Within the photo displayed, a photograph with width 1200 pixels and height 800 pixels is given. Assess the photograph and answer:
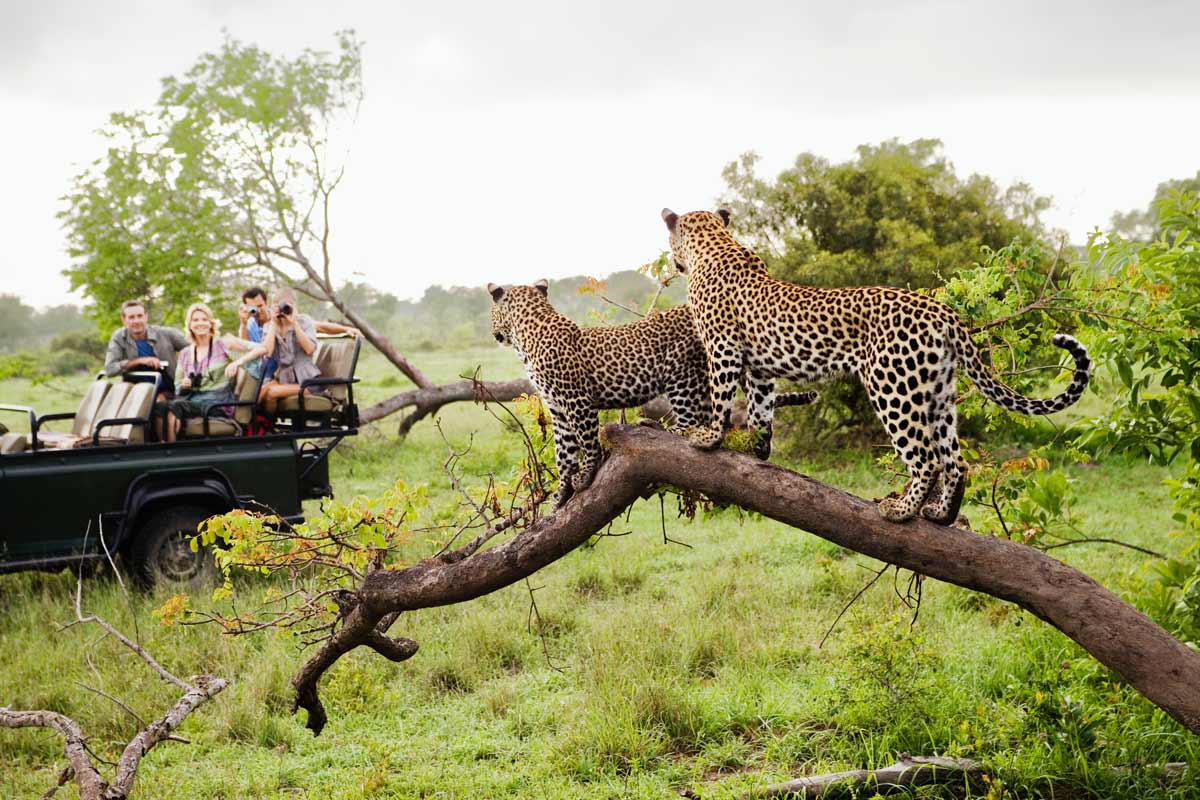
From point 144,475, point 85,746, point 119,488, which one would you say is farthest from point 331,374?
point 85,746

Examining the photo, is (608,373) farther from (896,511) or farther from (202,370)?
(202,370)

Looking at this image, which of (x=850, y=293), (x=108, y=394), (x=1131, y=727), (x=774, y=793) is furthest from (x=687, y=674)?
(x=108, y=394)

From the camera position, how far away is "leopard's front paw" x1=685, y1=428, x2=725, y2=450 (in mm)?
3855

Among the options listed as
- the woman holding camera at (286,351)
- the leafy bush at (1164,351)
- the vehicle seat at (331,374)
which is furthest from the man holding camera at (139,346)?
the leafy bush at (1164,351)

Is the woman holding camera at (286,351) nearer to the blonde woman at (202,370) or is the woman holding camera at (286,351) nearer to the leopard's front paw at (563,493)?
the blonde woman at (202,370)

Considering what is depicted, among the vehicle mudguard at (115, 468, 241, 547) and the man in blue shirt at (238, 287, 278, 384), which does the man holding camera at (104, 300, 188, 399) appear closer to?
the man in blue shirt at (238, 287, 278, 384)

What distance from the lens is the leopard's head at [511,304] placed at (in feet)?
14.3

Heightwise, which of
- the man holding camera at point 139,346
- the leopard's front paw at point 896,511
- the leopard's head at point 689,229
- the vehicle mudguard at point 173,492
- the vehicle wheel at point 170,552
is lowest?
the vehicle wheel at point 170,552

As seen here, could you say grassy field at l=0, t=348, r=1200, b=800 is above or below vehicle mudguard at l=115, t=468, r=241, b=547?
below

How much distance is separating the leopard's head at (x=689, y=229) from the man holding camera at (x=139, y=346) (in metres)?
6.01

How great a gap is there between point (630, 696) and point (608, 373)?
9.51 feet

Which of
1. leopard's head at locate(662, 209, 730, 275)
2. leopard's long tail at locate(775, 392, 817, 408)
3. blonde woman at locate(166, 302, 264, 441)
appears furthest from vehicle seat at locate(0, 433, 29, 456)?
leopard's long tail at locate(775, 392, 817, 408)

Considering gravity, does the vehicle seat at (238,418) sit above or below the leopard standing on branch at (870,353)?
below

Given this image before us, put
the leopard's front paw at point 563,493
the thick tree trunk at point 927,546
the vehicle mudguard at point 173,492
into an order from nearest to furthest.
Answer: the thick tree trunk at point 927,546 < the leopard's front paw at point 563,493 < the vehicle mudguard at point 173,492
